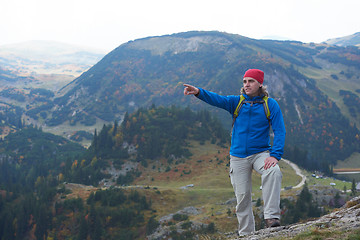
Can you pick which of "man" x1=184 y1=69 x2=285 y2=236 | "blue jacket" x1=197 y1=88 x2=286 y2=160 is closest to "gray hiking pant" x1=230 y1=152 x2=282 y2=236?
"man" x1=184 y1=69 x2=285 y2=236

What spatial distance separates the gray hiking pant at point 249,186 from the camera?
803cm

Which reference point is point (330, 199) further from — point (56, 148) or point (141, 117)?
point (56, 148)

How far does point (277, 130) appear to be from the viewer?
846cm

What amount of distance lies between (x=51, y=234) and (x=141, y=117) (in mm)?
82428

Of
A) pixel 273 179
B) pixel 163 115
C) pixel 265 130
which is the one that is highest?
pixel 265 130

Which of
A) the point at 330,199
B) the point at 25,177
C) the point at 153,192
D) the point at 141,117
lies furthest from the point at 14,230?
the point at 330,199

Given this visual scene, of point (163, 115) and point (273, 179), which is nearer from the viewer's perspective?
point (273, 179)

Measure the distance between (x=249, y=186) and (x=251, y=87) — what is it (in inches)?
116

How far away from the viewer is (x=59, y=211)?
8875 cm

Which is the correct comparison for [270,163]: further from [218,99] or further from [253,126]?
[218,99]

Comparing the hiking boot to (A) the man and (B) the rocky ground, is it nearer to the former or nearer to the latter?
(A) the man

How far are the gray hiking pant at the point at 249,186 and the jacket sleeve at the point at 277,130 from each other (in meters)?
0.35

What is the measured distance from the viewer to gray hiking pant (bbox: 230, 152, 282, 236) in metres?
8.03

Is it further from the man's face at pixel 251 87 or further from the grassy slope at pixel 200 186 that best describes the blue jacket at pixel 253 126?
the grassy slope at pixel 200 186
